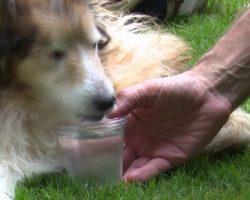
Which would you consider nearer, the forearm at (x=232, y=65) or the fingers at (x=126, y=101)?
the fingers at (x=126, y=101)

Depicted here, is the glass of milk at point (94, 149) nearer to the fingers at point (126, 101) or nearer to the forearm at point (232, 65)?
the fingers at point (126, 101)

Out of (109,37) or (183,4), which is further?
(183,4)

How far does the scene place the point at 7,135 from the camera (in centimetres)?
273

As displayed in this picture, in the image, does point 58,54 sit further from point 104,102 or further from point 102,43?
point 102,43

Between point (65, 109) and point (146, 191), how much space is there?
44 centimetres

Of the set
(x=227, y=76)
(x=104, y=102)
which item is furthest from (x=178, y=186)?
(x=227, y=76)

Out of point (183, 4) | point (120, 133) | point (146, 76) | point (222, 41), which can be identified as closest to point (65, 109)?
point (120, 133)

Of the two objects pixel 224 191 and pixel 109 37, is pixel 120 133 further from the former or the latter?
pixel 109 37

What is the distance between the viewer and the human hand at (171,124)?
103 inches

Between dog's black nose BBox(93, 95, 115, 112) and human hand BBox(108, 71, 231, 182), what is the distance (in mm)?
102

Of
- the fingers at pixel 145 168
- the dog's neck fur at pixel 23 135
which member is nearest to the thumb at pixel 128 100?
the fingers at pixel 145 168

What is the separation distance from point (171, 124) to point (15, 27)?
0.69 metres

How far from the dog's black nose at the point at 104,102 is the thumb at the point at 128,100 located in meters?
0.03

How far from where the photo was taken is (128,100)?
2533 mm
